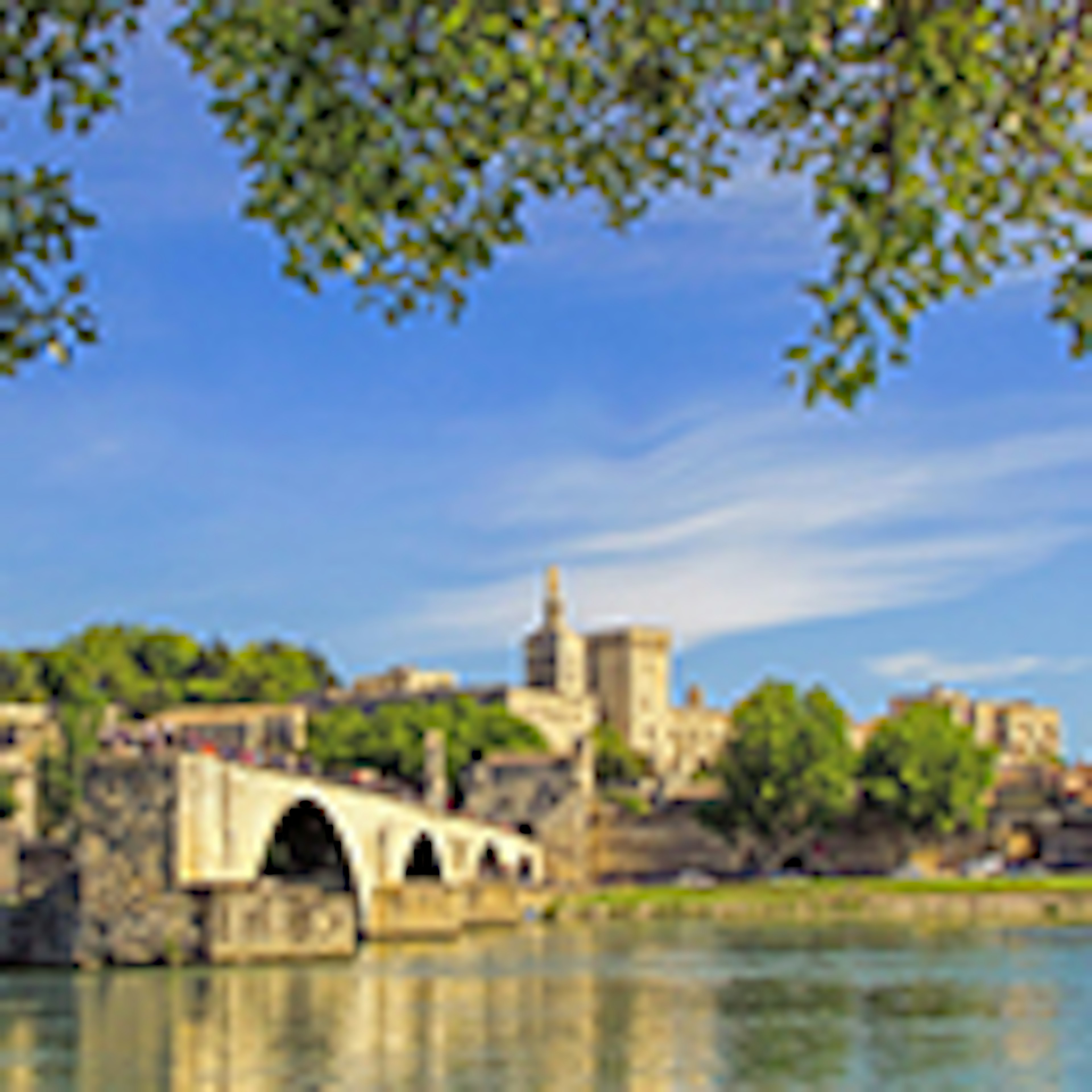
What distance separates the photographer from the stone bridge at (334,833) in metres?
42.3

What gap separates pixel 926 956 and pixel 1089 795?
6330cm

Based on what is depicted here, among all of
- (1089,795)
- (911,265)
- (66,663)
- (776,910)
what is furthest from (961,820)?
→ (911,265)

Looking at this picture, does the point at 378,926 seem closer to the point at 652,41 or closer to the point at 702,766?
the point at 652,41

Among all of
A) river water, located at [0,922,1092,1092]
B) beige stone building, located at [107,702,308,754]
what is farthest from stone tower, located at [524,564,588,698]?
river water, located at [0,922,1092,1092]

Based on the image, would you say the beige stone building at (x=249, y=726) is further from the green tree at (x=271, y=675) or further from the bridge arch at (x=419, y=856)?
the bridge arch at (x=419, y=856)

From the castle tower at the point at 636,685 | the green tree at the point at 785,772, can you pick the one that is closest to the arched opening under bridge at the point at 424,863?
the green tree at the point at 785,772

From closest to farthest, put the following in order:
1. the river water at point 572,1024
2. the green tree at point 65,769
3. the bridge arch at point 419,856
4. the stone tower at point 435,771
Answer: the river water at point 572,1024
the bridge arch at point 419,856
the green tree at point 65,769
the stone tower at point 435,771

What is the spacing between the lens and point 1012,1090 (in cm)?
2211

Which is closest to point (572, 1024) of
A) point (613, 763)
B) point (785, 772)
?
point (785, 772)

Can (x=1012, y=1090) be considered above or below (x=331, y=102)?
below

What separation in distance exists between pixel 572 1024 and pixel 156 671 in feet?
366

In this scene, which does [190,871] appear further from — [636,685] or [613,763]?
[636,685]

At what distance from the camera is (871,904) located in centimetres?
6681

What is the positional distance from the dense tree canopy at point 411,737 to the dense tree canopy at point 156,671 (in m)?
14.3
